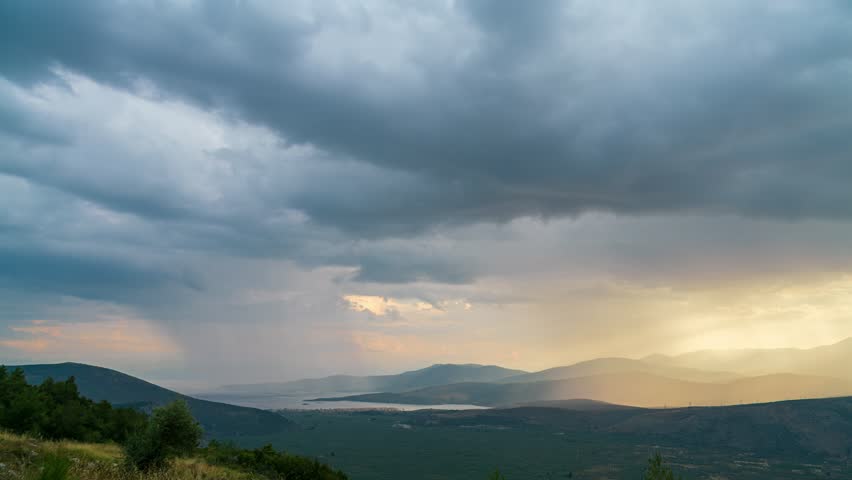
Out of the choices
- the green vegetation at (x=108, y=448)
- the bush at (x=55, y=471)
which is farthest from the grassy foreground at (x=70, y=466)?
the bush at (x=55, y=471)

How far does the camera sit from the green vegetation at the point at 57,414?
48406mm

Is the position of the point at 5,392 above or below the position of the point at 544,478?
above

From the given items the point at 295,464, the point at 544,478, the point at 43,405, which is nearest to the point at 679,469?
the point at 544,478

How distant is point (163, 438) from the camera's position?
31.7 metres

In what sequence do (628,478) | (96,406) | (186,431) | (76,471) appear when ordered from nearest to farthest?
(76,471) → (186,431) → (96,406) → (628,478)

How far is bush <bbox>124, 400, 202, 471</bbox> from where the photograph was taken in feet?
96.2

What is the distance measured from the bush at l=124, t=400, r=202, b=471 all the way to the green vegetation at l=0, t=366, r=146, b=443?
1311cm

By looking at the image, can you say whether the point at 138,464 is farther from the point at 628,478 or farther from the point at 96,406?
the point at 628,478

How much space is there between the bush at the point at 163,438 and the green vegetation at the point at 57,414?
13113mm

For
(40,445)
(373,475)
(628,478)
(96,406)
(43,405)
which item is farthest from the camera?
(373,475)

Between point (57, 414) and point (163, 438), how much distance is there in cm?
3331

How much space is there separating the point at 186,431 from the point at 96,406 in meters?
43.3

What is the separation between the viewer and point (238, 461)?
48.0 m

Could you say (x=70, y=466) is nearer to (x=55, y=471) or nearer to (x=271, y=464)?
(x=55, y=471)
